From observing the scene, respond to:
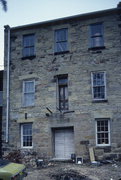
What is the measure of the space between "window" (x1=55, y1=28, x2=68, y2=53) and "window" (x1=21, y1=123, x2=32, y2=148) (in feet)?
19.4

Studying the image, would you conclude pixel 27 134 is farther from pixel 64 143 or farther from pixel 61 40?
pixel 61 40

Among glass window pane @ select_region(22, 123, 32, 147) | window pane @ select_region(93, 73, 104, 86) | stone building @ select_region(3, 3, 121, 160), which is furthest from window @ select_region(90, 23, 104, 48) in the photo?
glass window pane @ select_region(22, 123, 32, 147)

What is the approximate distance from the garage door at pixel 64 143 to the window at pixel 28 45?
246 inches

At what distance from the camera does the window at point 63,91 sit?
51.0 feet

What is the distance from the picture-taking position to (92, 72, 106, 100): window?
14.8 meters

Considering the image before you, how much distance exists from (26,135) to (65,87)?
4.44 m

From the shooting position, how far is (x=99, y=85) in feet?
48.7

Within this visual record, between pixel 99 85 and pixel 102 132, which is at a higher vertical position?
pixel 99 85

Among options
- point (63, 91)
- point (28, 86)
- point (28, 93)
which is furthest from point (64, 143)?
point (28, 86)

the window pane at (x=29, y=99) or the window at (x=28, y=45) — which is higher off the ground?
the window at (x=28, y=45)

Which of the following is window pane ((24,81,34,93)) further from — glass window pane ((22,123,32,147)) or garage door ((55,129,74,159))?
garage door ((55,129,74,159))

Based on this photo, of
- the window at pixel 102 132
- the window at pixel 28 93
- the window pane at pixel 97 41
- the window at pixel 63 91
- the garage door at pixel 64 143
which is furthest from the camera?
the window at pixel 28 93

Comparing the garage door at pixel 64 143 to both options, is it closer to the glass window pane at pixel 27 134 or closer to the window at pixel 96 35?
the glass window pane at pixel 27 134

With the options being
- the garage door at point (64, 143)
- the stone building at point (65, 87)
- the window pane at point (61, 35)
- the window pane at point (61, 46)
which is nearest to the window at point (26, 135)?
the stone building at point (65, 87)
